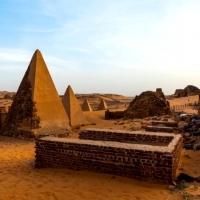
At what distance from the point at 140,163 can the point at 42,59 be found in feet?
31.6

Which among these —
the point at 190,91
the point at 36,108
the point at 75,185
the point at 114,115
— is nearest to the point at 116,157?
the point at 75,185

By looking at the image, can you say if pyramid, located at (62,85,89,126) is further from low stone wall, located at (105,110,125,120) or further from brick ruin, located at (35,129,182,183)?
brick ruin, located at (35,129,182,183)

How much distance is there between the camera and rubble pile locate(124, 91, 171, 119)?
19.3 m

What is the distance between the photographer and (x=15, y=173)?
6.35 m

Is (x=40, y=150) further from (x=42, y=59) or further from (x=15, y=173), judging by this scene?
(x=42, y=59)

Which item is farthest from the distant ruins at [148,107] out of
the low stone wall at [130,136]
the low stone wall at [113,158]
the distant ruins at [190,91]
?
the distant ruins at [190,91]

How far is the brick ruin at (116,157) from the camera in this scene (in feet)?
16.4

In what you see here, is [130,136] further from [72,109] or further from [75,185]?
[72,109]

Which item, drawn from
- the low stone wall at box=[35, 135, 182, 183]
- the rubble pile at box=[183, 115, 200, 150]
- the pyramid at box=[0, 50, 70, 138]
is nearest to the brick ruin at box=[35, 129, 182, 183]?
the low stone wall at box=[35, 135, 182, 183]

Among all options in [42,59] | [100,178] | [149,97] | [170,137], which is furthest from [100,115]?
[100,178]

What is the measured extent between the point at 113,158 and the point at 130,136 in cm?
232

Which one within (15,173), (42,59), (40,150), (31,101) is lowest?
(15,173)

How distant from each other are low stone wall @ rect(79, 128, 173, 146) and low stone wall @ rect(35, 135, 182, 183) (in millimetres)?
619

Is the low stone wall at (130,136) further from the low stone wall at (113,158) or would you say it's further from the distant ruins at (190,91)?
the distant ruins at (190,91)
